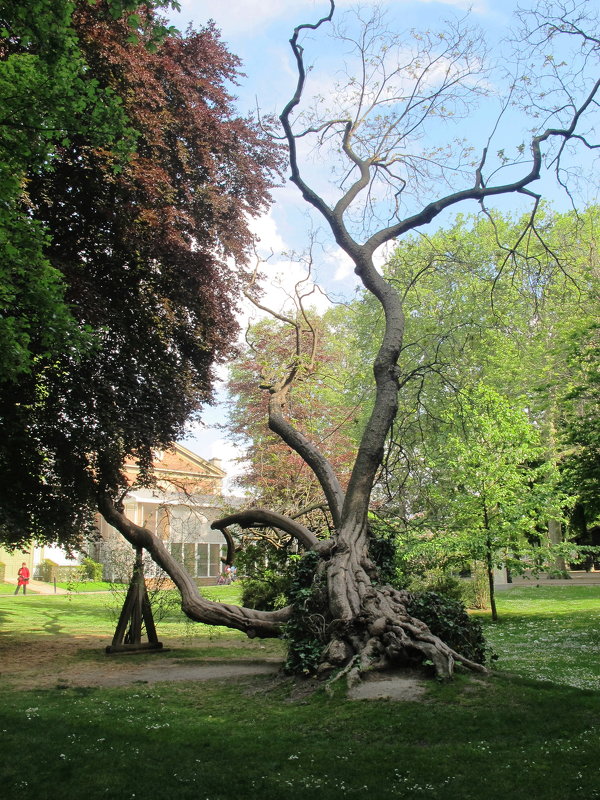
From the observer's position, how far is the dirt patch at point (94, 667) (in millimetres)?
9999

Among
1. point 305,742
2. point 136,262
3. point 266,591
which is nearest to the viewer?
point 305,742

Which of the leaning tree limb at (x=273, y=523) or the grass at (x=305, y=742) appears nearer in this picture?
→ the grass at (x=305, y=742)

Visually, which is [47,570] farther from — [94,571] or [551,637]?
[551,637]

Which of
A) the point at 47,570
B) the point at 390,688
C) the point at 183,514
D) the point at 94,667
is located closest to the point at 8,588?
the point at 47,570

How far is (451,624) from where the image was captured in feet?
27.9

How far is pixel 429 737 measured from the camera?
19.0ft

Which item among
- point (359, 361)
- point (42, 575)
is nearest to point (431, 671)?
point (359, 361)

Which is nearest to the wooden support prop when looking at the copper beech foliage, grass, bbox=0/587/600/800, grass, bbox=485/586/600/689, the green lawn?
the copper beech foliage

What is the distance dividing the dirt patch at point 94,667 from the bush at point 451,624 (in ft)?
9.40

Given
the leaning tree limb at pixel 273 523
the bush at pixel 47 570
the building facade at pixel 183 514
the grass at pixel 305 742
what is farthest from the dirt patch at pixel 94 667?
the bush at pixel 47 570

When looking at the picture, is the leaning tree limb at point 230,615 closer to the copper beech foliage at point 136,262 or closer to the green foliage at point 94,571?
the copper beech foliage at point 136,262

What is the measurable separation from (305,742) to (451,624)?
10.6 feet

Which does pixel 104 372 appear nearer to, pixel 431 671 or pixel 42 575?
pixel 431 671

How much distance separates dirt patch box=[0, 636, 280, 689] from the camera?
32.8 ft
